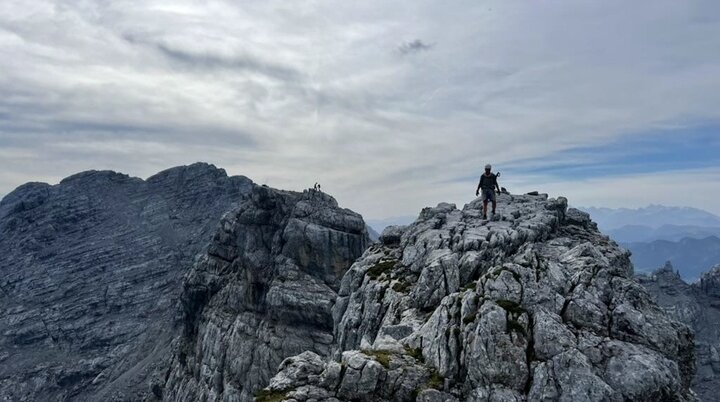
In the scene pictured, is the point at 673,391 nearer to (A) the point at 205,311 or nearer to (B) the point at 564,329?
(B) the point at 564,329

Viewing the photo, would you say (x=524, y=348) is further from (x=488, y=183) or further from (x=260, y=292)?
(x=260, y=292)

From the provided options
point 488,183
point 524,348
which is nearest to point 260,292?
point 488,183

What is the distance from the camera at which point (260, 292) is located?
14250cm

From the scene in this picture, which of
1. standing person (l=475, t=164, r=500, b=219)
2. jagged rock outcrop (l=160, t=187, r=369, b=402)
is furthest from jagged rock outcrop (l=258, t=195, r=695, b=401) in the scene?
jagged rock outcrop (l=160, t=187, r=369, b=402)

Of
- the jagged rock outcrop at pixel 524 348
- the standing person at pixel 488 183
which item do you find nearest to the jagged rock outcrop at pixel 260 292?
the standing person at pixel 488 183

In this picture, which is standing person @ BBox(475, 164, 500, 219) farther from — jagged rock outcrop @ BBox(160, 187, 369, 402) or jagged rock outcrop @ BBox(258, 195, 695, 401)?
jagged rock outcrop @ BBox(160, 187, 369, 402)

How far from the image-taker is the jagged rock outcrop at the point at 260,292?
126 m

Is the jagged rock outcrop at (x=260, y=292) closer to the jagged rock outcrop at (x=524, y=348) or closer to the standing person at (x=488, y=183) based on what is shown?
the standing person at (x=488, y=183)

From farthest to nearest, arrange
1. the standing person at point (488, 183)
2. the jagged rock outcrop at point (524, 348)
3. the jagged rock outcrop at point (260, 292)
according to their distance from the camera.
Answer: the jagged rock outcrop at point (260, 292)
the standing person at point (488, 183)
the jagged rock outcrop at point (524, 348)

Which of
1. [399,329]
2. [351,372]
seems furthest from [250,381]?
[351,372]

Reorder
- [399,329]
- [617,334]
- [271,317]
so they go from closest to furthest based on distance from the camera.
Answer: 1. [617,334]
2. [399,329]
3. [271,317]

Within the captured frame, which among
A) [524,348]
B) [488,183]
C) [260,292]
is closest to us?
[524,348]

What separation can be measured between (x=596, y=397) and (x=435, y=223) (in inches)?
1457

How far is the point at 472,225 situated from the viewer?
192 ft
